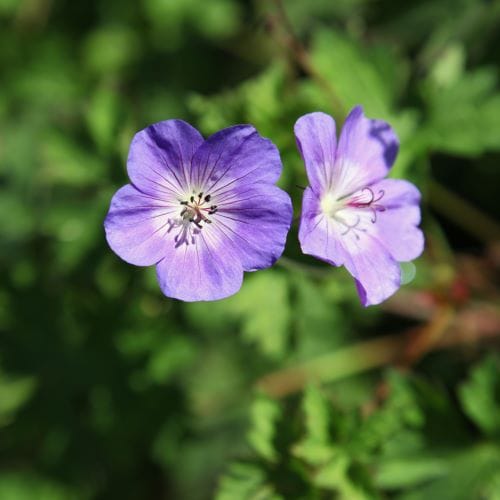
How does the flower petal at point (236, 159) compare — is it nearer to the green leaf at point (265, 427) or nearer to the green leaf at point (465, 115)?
the green leaf at point (265, 427)

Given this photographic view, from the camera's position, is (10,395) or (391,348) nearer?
(391,348)

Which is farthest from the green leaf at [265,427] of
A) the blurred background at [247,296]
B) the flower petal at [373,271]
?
the flower petal at [373,271]

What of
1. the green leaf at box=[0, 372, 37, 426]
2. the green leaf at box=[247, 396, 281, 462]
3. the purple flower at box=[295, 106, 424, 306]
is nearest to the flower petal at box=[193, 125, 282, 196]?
the purple flower at box=[295, 106, 424, 306]

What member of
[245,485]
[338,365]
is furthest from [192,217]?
[338,365]

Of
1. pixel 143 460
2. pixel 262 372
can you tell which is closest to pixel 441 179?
pixel 262 372

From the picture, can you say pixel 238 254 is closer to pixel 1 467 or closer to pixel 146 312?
pixel 146 312

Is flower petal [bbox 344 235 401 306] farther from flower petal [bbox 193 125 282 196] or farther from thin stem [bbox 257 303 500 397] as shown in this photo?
thin stem [bbox 257 303 500 397]

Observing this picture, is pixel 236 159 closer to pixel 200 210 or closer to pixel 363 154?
pixel 200 210

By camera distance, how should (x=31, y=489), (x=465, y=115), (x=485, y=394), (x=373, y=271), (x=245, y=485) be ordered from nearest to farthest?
1. (x=373, y=271)
2. (x=245, y=485)
3. (x=485, y=394)
4. (x=465, y=115)
5. (x=31, y=489)
